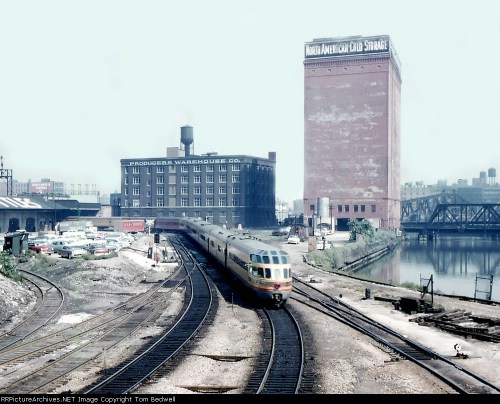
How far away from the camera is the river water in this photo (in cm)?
5914

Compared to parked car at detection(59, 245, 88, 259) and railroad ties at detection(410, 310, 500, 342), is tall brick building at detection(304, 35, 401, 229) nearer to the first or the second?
parked car at detection(59, 245, 88, 259)

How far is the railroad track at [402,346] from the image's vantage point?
1745 cm

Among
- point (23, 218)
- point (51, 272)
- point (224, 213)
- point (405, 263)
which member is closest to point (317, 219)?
point (224, 213)

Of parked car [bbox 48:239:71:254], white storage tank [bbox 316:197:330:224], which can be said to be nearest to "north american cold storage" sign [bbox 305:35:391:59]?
white storage tank [bbox 316:197:330:224]

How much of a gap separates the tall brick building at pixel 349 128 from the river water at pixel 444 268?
50.9 feet

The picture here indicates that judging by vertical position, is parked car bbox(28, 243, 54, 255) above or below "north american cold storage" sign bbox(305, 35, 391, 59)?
below

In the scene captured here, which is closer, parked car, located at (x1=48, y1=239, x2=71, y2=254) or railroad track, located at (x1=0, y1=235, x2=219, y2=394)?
railroad track, located at (x1=0, y1=235, x2=219, y2=394)

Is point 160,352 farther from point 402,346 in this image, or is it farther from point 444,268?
point 444,268

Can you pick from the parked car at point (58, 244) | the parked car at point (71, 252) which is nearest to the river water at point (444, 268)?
the parked car at point (71, 252)

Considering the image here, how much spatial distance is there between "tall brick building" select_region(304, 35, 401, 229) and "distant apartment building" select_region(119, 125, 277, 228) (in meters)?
13.8

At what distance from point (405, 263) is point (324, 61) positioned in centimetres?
5774

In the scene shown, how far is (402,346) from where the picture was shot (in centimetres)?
2273

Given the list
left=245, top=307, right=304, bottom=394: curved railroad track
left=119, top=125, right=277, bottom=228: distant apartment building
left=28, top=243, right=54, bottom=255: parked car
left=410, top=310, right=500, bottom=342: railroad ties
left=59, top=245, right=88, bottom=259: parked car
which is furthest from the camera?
left=119, top=125, right=277, bottom=228: distant apartment building

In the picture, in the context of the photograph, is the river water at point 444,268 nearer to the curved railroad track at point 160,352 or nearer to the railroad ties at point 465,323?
the railroad ties at point 465,323
